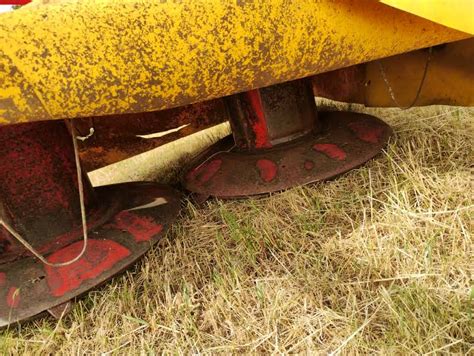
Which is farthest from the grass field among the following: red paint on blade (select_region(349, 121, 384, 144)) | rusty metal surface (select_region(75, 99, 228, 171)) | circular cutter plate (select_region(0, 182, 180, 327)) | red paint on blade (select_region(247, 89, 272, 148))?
rusty metal surface (select_region(75, 99, 228, 171))

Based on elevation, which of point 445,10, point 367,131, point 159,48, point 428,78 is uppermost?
point 159,48

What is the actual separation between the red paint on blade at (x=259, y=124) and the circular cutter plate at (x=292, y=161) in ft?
0.12

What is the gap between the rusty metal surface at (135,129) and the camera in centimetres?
170

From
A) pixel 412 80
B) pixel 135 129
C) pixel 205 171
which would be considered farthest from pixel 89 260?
pixel 412 80

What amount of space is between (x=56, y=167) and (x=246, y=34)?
772 mm

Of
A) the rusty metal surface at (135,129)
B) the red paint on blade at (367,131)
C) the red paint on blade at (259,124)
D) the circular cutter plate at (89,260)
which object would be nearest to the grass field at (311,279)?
the circular cutter plate at (89,260)

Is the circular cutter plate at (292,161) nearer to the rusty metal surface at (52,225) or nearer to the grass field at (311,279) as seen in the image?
the grass field at (311,279)

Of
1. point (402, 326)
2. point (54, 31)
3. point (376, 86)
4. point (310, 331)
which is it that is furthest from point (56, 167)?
point (376, 86)

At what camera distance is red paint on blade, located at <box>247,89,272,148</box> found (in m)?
1.55

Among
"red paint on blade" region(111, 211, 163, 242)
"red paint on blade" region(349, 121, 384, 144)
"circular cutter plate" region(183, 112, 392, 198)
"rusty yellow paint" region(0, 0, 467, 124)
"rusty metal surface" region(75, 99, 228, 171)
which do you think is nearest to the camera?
"rusty yellow paint" region(0, 0, 467, 124)

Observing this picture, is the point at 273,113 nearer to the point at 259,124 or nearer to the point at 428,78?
the point at 259,124

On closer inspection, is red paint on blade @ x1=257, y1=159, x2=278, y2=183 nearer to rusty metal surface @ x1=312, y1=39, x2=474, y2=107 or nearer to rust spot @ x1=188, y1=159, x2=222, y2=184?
rust spot @ x1=188, y1=159, x2=222, y2=184

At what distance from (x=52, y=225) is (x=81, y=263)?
0.70ft

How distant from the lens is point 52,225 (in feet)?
4.17
